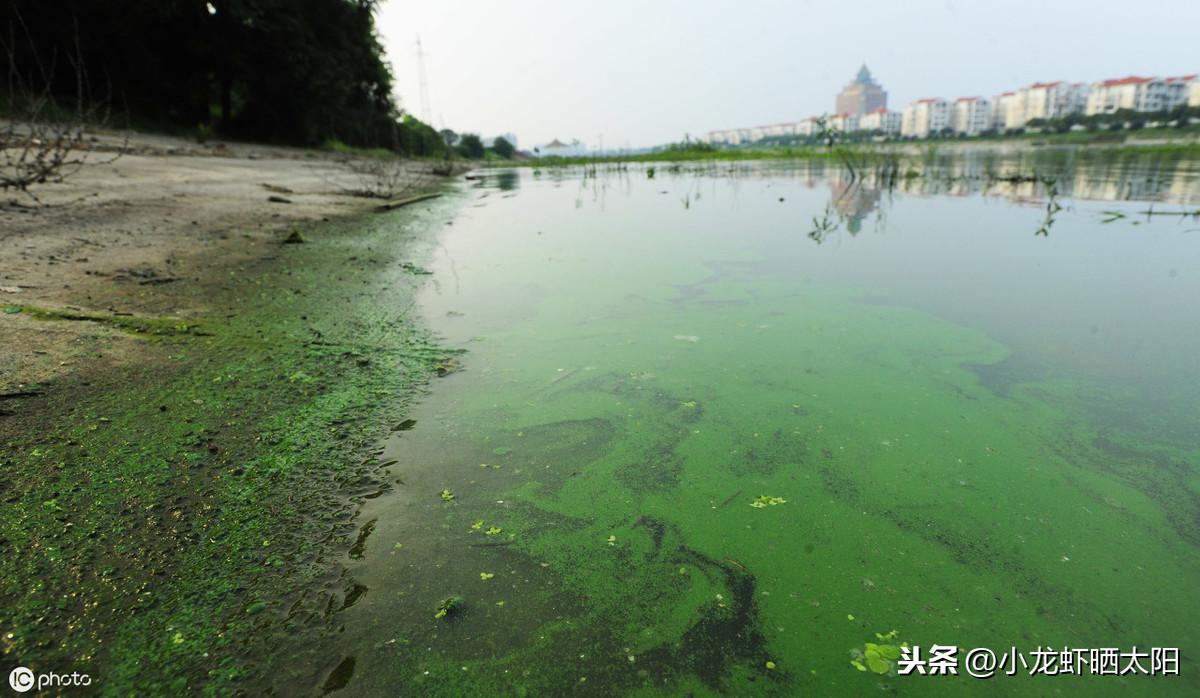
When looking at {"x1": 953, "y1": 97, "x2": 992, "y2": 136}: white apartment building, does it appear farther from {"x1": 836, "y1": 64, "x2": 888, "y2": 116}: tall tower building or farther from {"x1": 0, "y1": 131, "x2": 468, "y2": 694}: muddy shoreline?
{"x1": 0, "y1": 131, "x2": 468, "y2": 694}: muddy shoreline

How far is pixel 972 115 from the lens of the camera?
229ft

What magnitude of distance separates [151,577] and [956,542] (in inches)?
62.8

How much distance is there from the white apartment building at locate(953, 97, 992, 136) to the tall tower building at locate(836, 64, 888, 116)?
12.3 meters

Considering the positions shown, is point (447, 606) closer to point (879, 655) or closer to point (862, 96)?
point (879, 655)

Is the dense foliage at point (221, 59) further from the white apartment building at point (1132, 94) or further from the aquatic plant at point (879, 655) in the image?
the white apartment building at point (1132, 94)

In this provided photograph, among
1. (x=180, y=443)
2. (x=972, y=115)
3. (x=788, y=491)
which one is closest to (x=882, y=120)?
(x=972, y=115)

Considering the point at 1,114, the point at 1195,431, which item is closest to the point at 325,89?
the point at 1,114

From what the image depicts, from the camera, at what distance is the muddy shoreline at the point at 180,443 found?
94 centimetres

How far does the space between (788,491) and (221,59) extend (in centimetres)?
1761

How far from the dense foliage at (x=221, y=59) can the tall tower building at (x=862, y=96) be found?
261ft

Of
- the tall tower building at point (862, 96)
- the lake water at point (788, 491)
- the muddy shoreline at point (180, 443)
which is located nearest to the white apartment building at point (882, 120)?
the tall tower building at point (862, 96)

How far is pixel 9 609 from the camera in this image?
36.2 inches

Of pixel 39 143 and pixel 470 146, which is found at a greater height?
pixel 470 146

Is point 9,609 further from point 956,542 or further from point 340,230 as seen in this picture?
point 340,230
